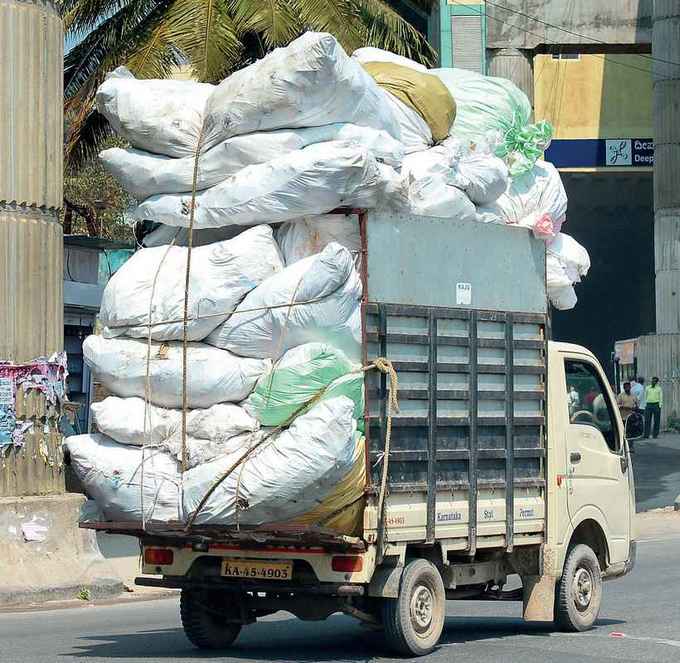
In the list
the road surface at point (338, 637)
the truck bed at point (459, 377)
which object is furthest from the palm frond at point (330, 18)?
the truck bed at point (459, 377)

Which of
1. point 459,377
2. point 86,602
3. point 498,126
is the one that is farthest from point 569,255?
point 86,602

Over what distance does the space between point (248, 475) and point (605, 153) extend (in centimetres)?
3680

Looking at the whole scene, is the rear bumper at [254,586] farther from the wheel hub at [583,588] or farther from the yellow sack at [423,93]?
the yellow sack at [423,93]

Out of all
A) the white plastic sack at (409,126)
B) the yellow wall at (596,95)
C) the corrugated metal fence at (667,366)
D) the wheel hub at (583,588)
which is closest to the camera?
the white plastic sack at (409,126)

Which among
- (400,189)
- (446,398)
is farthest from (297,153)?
(446,398)

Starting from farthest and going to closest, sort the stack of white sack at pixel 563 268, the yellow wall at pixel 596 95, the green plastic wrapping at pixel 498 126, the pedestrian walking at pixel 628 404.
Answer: the yellow wall at pixel 596 95, the pedestrian walking at pixel 628 404, the stack of white sack at pixel 563 268, the green plastic wrapping at pixel 498 126

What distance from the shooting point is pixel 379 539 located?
8672mm

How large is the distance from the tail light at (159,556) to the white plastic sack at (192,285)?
140 cm

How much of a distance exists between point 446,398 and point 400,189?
4.33 feet

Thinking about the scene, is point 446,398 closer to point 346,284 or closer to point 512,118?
point 346,284

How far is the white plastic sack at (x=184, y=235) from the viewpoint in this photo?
30.5 feet

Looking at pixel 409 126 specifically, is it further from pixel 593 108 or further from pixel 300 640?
pixel 593 108

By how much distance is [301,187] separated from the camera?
8.86m

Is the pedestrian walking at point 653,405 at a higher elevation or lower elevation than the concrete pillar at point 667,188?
lower
